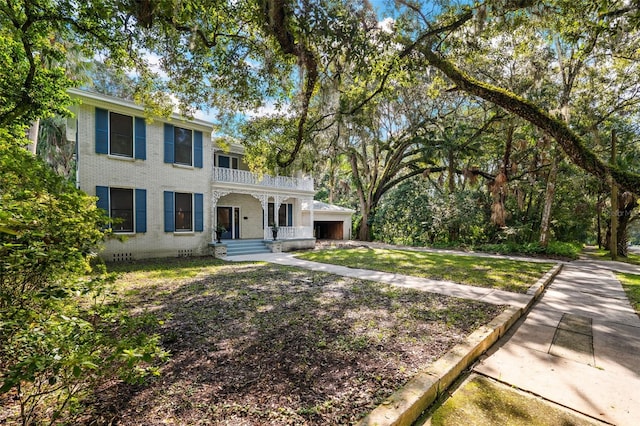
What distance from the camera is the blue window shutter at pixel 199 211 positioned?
443 inches

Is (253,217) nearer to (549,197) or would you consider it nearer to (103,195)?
(103,195)

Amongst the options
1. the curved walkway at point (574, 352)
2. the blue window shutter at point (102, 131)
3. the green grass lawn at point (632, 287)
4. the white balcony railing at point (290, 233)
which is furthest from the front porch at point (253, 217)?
the green grass lawn at point (632, 287)

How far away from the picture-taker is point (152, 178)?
10.2 meters

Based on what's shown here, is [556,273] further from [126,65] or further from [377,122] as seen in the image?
[126,65]

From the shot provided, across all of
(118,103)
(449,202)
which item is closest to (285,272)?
(118,103)

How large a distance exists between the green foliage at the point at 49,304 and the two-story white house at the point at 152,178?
657 centimetres

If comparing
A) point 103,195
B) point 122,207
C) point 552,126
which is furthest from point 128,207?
point 552,126

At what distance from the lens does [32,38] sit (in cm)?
519

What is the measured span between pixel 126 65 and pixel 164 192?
4833 millimetres

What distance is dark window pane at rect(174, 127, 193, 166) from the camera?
10852 mm

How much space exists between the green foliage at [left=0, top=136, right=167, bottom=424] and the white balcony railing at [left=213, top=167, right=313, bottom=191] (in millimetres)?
8111

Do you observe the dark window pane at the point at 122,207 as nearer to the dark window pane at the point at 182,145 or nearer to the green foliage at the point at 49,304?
the dark window pane at the point at 182,145

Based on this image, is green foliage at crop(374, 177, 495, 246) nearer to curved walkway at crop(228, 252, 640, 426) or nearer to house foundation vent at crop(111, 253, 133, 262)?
curved walkway at crop(228, 252, 640, 426)

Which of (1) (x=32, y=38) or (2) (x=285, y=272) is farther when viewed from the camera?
(2) (x=285, y=272)
